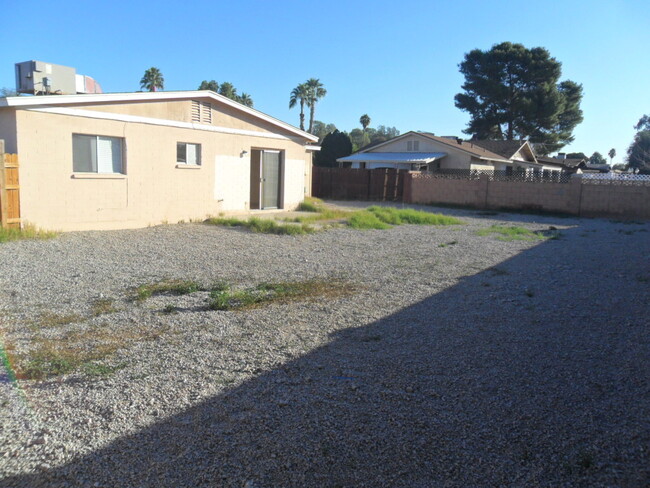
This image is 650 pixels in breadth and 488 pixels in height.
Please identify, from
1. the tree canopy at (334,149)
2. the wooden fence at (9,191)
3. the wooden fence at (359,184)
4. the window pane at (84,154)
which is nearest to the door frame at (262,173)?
the window pane at (84,154)

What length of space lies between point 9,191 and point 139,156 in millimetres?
3521

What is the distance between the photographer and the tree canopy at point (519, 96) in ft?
153

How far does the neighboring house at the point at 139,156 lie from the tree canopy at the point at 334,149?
2489cm

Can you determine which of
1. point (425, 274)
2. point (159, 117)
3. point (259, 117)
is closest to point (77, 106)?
point (159, 117)

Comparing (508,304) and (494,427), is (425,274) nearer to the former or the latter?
(508,304)

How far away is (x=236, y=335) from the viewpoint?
19.3 feet

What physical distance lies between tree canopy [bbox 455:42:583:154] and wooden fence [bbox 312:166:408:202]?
77.6 feet

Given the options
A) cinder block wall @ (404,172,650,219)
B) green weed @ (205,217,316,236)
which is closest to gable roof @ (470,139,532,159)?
cinder block wall @ (404,172,650,219)

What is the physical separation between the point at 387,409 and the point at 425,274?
5654mm

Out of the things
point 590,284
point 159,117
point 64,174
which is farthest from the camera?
point 159,117

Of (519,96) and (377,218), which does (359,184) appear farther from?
(519,96)

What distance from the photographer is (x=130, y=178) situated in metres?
14.1

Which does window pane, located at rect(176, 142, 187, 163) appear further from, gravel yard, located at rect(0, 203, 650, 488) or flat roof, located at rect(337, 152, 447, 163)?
flat roof, located at rect(337, 152, 447, 163)

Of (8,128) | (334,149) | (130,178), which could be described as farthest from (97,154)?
(334,149)
